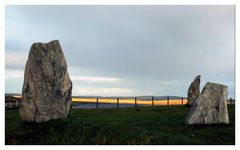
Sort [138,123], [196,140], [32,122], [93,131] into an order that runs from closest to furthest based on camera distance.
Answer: [196,140], [93,131], [32,122], [138,123]

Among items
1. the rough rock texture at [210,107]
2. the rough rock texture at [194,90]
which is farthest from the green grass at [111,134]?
the rough rock texture at [194,90]

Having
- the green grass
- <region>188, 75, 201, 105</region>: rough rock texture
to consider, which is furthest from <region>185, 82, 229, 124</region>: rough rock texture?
<region>188, 75, 201, 105</region>: rough rock texture

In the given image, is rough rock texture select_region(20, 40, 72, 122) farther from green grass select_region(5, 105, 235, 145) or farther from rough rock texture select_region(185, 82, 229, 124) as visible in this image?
rough rock texture select_region(185, 82, 229, 124)

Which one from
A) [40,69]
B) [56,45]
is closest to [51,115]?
[40,69]

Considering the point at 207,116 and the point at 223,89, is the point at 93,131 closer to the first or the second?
the point at 207,116

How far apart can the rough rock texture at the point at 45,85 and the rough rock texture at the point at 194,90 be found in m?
17.9

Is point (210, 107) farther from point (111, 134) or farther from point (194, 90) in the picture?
point (194, 90)

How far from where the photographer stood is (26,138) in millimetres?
18156

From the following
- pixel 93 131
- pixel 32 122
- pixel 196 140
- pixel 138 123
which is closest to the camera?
pixel 196 140

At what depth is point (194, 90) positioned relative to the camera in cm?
3594

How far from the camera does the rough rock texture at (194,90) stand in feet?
116

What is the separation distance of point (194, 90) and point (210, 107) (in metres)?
15.0

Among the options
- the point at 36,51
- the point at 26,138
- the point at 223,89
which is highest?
the point at 36,51

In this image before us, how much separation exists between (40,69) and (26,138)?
4.00 m
